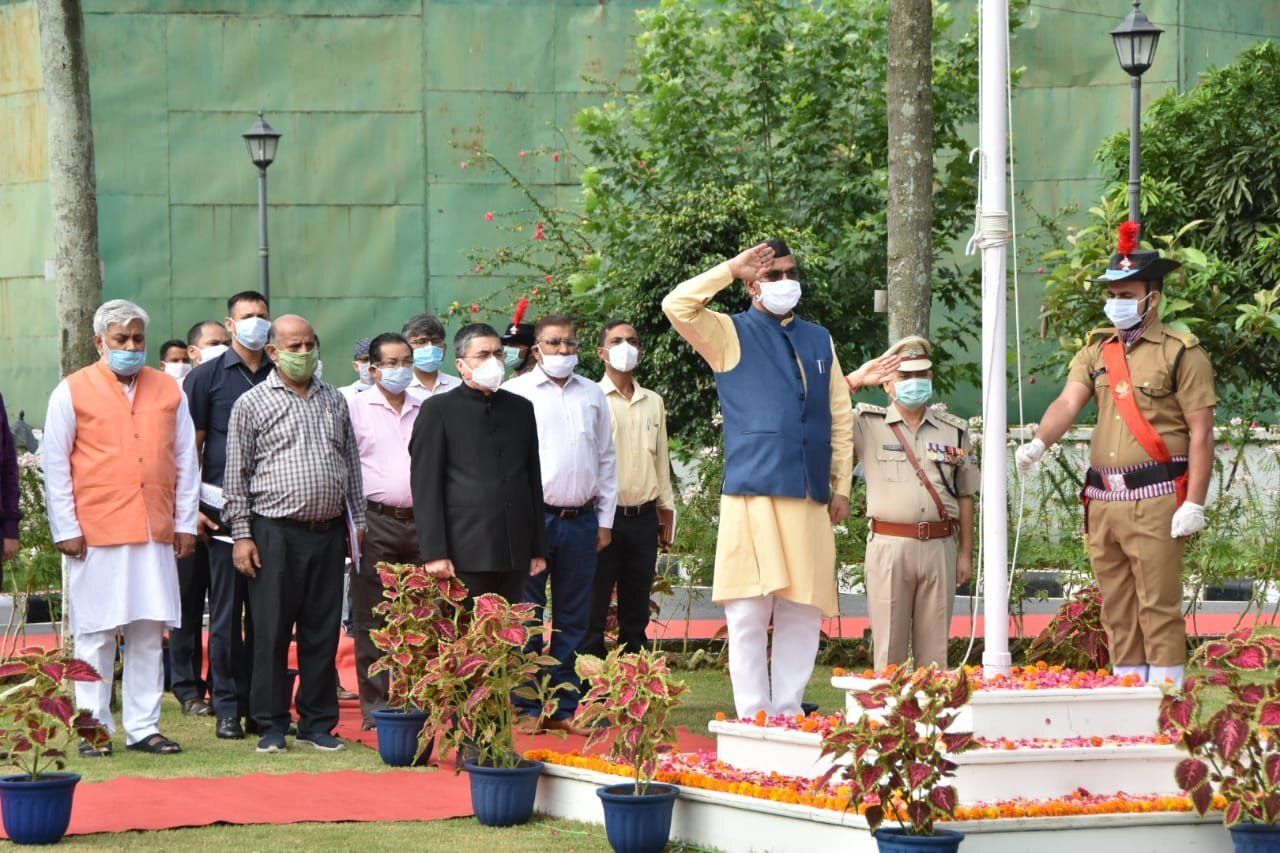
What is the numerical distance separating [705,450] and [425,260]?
29.7ft

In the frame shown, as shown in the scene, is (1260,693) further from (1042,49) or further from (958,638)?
(1042,49)

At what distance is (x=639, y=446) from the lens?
10.3 meters

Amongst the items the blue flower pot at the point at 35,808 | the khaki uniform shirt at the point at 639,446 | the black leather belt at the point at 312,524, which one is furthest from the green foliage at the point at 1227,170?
the blue flower pot at the point at 35,808

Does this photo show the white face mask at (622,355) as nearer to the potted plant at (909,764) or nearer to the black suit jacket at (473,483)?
the black suit jacket at (473,483)

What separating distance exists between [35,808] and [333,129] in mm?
16095

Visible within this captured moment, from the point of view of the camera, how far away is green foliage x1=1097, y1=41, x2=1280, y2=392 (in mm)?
16281

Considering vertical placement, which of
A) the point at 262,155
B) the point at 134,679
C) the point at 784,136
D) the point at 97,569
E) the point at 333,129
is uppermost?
the point at 333,129

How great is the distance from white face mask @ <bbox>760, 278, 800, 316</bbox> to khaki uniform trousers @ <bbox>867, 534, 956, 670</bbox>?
1.33m

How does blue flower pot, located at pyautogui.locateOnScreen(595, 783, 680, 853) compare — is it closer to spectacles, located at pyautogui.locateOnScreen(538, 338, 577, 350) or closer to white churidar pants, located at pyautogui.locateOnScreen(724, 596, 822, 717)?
white churidar pants, located at pyautogui.locateOnScreen(724, 596, 822, 717)

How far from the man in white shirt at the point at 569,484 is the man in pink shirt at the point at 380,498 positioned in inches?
25.5

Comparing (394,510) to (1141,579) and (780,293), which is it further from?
(1141,579)

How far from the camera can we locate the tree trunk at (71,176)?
481 inches

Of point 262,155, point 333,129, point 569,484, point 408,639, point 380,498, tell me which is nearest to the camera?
point 408,639

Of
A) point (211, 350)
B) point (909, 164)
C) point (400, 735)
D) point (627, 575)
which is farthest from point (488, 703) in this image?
point (909, 164)
